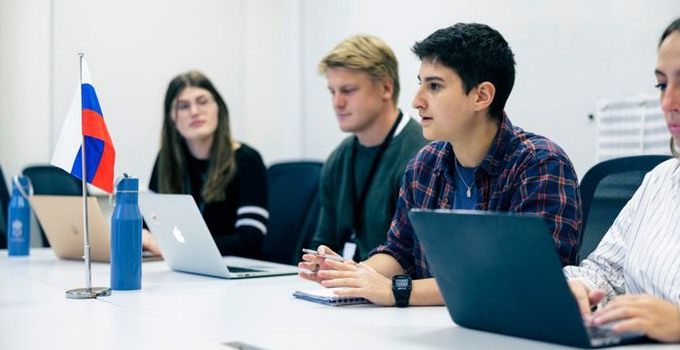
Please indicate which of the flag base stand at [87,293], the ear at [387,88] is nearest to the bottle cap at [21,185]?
the flag base stand at [87,293]

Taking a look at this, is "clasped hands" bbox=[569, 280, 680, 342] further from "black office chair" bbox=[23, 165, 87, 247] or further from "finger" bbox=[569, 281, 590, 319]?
"black office chair" bbox=[23, 165, 87, 247]

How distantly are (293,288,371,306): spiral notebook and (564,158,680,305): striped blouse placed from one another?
1.40 ft

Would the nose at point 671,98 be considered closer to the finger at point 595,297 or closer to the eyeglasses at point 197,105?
the finger at point 595,297

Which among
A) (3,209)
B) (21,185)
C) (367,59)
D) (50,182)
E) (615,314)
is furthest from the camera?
(50,182)

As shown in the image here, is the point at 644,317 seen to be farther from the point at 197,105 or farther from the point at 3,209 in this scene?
the point at 3,209

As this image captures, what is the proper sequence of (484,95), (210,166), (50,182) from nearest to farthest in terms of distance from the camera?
(484,95)
(210,166)
(50,182)

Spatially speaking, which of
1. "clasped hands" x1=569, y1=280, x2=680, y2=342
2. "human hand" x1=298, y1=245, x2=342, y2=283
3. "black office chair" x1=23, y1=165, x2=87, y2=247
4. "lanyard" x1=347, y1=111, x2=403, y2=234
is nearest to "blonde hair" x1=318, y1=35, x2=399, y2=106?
"lanyard" x1=347, y1=111, x2=403, y2=234

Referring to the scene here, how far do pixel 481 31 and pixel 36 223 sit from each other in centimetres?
281

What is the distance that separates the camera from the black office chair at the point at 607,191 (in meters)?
1.97

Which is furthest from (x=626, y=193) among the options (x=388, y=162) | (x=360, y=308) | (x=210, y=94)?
(x=210, y=94)

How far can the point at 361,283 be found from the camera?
1.60 meters

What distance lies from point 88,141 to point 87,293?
0.36 meters

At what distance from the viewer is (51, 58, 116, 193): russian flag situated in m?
1.87

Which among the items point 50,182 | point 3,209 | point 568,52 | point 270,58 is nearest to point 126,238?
point 568,52
